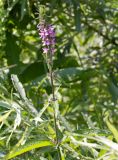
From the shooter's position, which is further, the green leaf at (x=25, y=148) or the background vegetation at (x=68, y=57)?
the background vegetation at (x=68, y=57)

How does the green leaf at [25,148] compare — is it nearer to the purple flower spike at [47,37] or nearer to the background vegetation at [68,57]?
the purple flower spike at [47,37]

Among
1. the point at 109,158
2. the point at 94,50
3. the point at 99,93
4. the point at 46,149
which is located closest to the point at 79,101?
the point at 99,93

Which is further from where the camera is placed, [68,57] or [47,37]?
[68,57]

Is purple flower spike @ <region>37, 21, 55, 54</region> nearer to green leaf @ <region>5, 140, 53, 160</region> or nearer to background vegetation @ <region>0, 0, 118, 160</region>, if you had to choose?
green leaf @ <region>5, 140, 53, 160</region>

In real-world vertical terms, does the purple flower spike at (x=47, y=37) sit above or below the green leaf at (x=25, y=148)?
above

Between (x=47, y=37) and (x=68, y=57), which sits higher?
(x=47, y=37)

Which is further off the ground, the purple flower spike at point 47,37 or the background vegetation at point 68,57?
the purple flower spike at point 47,37

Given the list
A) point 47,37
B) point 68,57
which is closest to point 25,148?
point 47,37

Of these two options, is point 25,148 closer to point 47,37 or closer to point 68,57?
point 47,37

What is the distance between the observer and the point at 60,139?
1.25 metres

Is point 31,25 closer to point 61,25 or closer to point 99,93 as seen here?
point 61,25

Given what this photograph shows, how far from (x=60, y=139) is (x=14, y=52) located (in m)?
1.04

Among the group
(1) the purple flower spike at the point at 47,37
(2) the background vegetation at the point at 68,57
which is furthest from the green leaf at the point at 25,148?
(2) the background vegetation at the point at 68,57

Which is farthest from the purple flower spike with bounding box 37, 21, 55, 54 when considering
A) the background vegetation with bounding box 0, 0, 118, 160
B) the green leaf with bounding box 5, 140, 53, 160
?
the background vegetation with bounding box 0, 0, 118, 160
